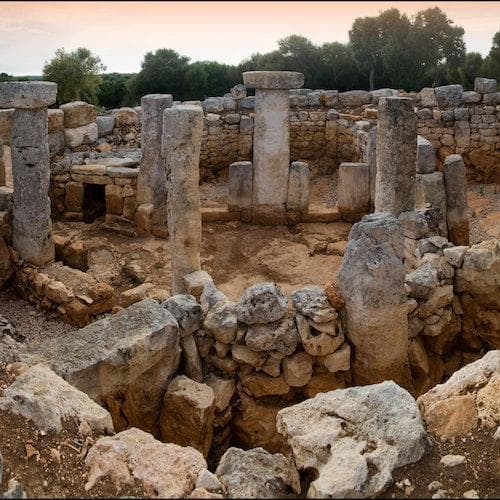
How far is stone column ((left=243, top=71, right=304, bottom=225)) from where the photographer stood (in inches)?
389

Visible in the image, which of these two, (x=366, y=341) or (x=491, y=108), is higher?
(x=491, y=108)

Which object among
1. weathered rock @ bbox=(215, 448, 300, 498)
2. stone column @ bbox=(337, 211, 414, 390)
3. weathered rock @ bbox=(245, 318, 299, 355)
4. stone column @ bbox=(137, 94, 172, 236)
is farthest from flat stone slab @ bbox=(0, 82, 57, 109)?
weathered rock @ bbox=(215, 448, 300, 498)

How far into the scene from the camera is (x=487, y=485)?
113 inches

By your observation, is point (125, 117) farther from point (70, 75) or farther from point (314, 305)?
point (314, 305)

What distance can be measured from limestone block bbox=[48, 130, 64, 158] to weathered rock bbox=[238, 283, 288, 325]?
6.94 metres

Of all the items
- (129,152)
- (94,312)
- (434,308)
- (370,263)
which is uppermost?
(129,152)

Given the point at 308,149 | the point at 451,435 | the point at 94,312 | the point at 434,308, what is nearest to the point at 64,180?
the point at 94,312

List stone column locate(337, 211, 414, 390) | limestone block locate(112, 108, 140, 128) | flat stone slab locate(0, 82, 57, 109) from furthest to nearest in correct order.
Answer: limestone block locate(112, 108, 140, 128) → flat stone slab locate(0, 82, 57, 109) → stone column locate(337, 211, 414, 390)

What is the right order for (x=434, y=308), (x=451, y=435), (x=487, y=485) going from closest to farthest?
(x=487, y=485) < (x=451, y=435) < (x=434, y=308)

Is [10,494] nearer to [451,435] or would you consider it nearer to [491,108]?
[451,435]

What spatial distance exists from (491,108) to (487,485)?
11702mm

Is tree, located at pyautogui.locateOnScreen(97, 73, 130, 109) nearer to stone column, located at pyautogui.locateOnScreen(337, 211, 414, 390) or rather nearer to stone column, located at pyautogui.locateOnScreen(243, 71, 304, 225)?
stone column, located at pyautogui.locateOnScreen(243, 71, 304, 225)

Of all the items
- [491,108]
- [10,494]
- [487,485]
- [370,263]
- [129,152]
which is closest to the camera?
[10,494]

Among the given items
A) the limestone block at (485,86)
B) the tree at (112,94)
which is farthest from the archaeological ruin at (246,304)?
the tree at (112,94)
